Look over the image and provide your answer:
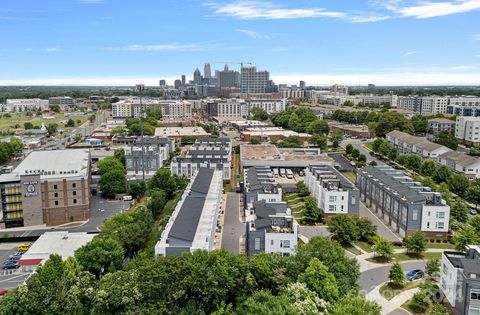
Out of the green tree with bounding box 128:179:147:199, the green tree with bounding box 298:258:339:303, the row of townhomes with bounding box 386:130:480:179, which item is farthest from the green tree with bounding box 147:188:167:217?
the row of townhomes with bounding box 386:130:480:179

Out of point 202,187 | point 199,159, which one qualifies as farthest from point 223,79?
point 202,187

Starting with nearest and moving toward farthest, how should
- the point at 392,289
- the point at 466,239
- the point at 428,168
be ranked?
the point at 392,289, the point at 466,239, the point at 428,168

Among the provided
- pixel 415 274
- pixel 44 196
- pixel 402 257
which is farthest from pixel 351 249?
pixel 44 196

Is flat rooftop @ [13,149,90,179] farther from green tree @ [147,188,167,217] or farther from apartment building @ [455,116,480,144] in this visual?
apartment building @ [455,116,480,144]

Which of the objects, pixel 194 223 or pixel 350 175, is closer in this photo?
pixel 194 223

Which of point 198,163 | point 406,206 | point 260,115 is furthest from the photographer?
point 260,115

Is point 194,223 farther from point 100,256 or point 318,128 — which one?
point 318,128

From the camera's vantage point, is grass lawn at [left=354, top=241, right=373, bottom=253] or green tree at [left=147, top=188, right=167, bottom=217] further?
green tree at [left=147, top=188, right=167, bottom=217]
